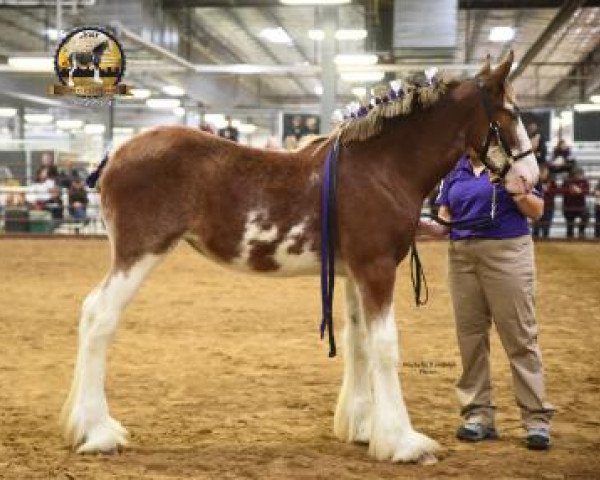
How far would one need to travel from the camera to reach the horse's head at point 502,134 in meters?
4.04

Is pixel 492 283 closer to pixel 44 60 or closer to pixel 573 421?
pixel 573 421

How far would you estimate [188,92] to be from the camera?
26750mm

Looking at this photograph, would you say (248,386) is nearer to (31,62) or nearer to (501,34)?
(31,62)

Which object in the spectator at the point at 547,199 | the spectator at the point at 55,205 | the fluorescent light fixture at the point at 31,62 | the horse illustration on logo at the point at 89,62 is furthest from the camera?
the spectator at the point at 55,205

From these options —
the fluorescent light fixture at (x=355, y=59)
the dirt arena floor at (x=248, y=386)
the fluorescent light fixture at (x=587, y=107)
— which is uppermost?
the fluorescent light fixture at (x=355, y=59)

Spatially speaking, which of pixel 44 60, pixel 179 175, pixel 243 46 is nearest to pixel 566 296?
pixel 179 175

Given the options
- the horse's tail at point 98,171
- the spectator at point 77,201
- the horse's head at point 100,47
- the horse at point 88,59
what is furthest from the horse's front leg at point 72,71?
the spectator at point 77,201

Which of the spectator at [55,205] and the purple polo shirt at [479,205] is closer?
the purple polo shirt at [479,205]

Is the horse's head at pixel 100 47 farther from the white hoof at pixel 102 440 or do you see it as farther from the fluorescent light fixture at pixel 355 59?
the white hoof at pixel 102 440

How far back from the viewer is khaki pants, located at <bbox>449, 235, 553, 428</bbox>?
4.23 metres

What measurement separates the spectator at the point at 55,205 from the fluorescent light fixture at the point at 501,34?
12065 millimetres

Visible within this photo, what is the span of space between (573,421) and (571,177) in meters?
14.2

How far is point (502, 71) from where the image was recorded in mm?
4098

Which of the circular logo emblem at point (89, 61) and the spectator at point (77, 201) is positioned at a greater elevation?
the circular logo emblem at point (89, 61)
